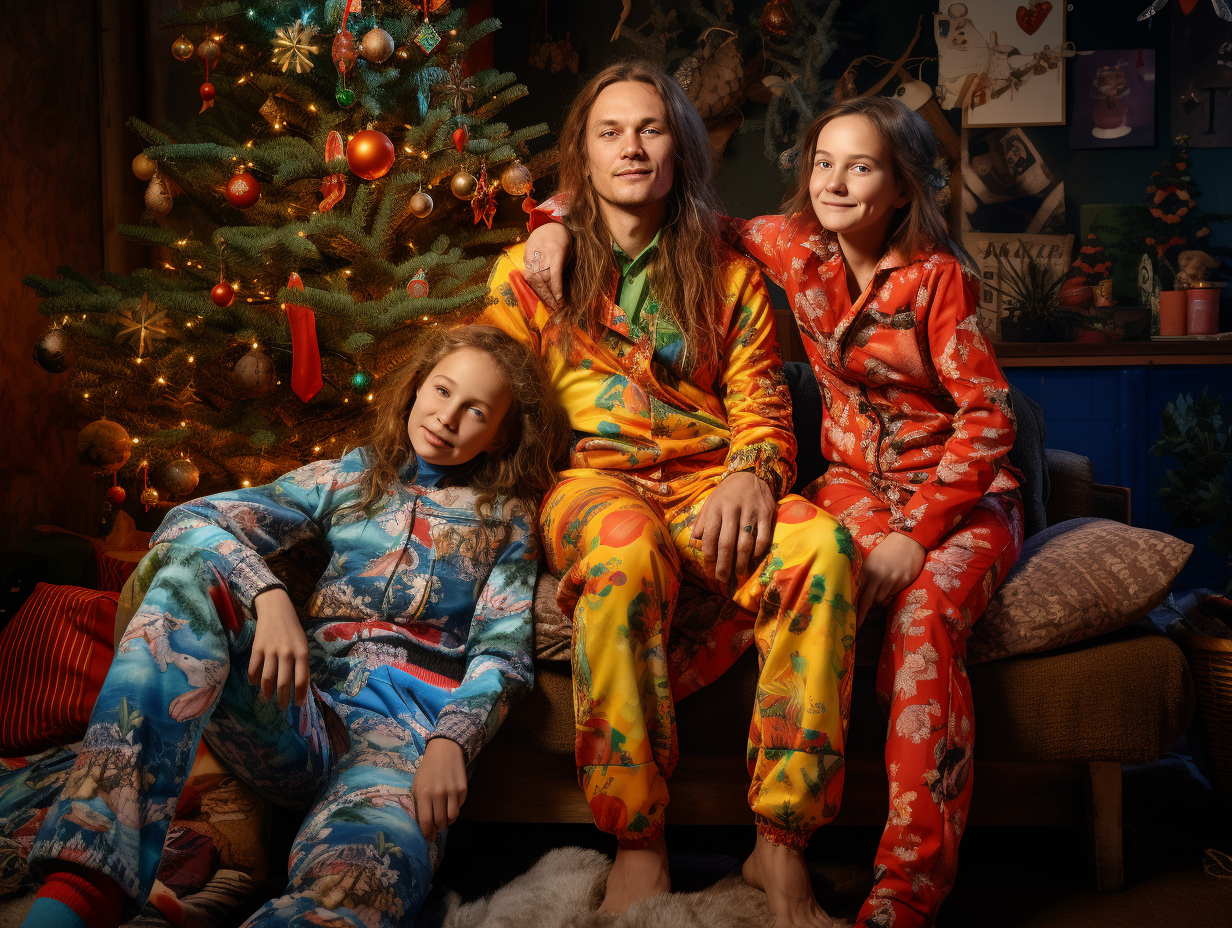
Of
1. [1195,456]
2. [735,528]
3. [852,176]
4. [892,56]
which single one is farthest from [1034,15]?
[735,528]

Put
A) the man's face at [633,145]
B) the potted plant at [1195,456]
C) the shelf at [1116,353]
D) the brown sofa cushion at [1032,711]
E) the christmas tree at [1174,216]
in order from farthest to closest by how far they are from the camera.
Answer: the christmas tree at [1174,216], the shelf at [1116,353], the potted plant at [1195,456], the man's face at [633,145], the brown sofa cushion at [1032,711]

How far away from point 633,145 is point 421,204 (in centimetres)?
63

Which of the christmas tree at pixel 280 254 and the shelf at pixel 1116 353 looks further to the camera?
the shelf at pixel 1116 353

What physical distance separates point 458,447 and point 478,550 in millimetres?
174

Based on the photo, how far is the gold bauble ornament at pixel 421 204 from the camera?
6.56ft

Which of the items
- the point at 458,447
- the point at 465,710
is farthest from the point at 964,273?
the point at 465,710

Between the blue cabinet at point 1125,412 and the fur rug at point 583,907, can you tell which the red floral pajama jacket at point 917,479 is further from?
the blue cabinet at point 1125,412

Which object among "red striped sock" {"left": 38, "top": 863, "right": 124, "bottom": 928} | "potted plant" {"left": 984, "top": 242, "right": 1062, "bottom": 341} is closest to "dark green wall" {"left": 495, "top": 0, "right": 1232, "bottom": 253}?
"potted plant" {"left": 984, "top": 242, "right": 1062, "bottom": 341}

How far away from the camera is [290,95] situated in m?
2.07

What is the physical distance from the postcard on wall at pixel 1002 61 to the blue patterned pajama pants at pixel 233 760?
11.5 ft

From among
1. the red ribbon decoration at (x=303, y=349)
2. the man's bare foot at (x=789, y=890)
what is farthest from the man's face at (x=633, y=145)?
the man's bare foot at (x=789, y=890)

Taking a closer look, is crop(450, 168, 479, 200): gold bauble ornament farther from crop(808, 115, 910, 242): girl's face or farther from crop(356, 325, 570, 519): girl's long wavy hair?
crop(808, 115, 910, 242): girl's face

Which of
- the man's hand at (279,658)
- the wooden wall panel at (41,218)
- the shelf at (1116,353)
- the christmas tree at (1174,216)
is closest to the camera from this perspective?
the man's hand at (279,658)

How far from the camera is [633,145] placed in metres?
1.58
